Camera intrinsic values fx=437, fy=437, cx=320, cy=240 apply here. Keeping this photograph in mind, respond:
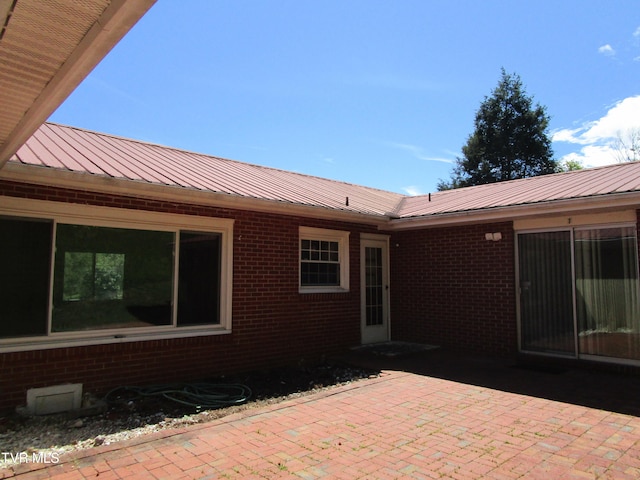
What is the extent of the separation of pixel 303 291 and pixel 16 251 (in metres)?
4.50

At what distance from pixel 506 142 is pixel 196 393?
2914 centimetres

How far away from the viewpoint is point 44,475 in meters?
3.54

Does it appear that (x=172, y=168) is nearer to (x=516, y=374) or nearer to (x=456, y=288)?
(x=456, y=288)

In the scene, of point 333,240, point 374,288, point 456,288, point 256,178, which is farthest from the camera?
point 374,288

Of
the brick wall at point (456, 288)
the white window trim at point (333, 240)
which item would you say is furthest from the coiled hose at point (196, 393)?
the brick wall at point (456, 288)

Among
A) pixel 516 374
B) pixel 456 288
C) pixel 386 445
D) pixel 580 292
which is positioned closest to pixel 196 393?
pixel 386 445

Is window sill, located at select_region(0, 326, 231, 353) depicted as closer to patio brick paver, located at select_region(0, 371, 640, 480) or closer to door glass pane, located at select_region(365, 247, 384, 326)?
patio brick paver, located at select_region(0, 371, 640, 480)

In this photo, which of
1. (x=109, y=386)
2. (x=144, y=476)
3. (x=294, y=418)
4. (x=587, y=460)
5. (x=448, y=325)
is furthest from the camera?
(x=448, y=325)

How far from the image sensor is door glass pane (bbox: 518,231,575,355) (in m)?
7.54

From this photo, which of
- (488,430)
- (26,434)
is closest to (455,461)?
(488,430)

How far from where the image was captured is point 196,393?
577cm

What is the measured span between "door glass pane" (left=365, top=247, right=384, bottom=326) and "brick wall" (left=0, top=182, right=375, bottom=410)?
0.57 meters

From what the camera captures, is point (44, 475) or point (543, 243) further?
point (543, 243)

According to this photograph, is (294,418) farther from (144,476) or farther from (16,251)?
(16,251)
